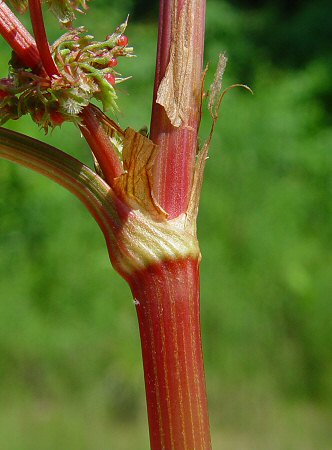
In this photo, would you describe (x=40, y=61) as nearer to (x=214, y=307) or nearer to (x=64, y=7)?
(x=64, y=7)

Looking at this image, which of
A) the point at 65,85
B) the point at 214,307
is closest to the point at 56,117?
the point at 65,85

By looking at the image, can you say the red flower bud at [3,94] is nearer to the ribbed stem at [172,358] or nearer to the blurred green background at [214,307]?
the ribbed stem at [172,358]

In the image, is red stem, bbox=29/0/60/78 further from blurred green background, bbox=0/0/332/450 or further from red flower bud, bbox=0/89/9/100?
blurred green background, bbox=0/0/332/450

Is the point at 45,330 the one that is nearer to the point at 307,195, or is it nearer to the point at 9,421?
the point at 9,421

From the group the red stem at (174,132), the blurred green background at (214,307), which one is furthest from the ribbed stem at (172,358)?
the blurred green background at (214,307)

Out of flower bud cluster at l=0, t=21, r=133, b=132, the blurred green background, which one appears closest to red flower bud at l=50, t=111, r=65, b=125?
flower bud cluster at l=0, t=21, r=133, b=132
